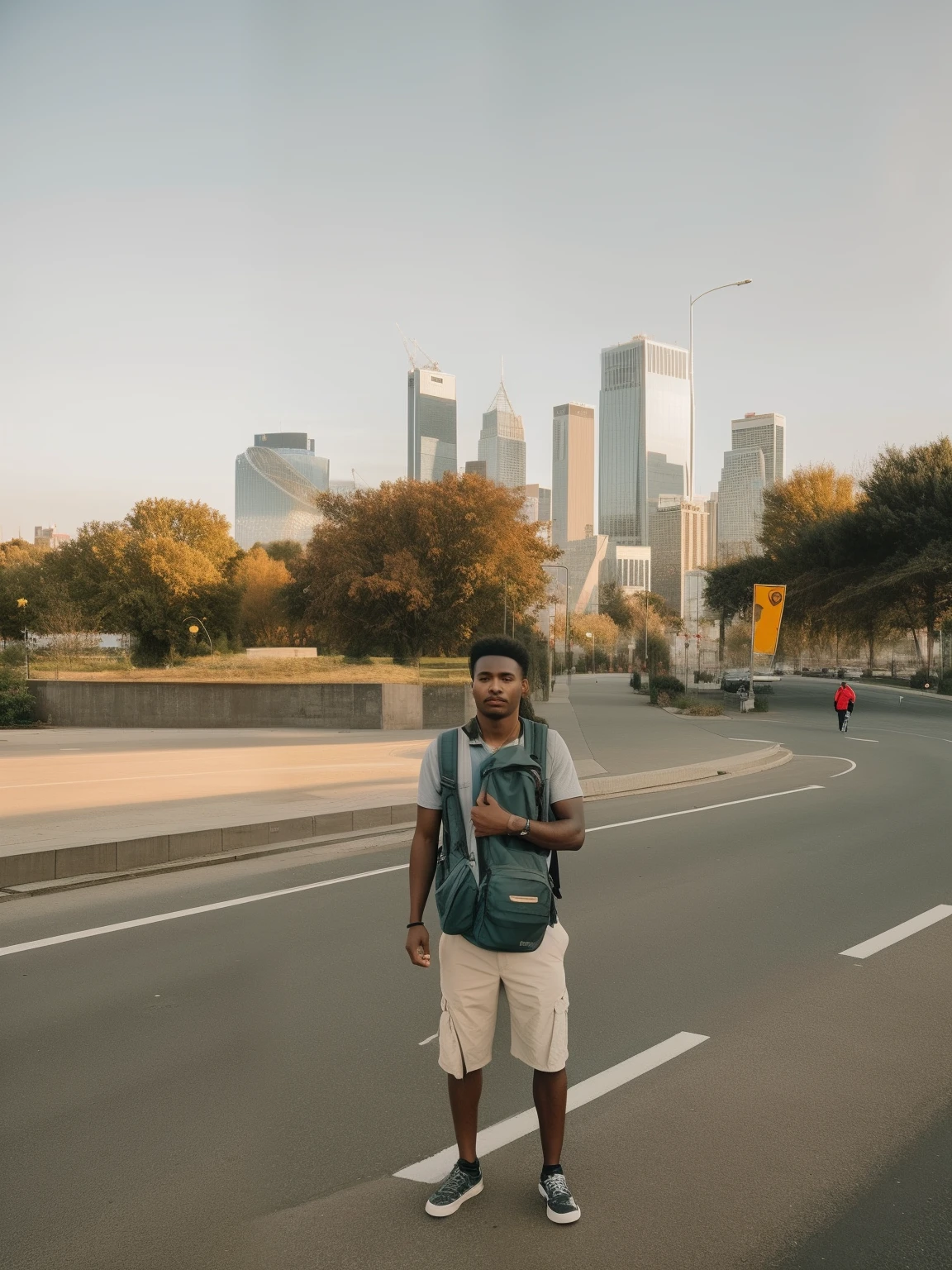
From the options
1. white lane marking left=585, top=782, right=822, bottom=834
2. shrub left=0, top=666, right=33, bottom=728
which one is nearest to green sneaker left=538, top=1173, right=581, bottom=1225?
white lane marking left=585, top=782, right=822, bottom=834

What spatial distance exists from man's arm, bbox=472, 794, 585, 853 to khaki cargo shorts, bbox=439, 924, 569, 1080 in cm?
35

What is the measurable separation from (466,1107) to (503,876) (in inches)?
32.9

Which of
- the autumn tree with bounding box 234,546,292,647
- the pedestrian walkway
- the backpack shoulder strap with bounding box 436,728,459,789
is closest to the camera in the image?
the backpack shoulder strap with bounding box 436,728,459,789

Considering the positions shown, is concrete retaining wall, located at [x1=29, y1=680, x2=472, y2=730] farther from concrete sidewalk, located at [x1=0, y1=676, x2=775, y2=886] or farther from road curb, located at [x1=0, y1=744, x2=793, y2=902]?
road curb, located at [x1=0, y1=744, x2=793, y2=902]

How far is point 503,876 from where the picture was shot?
345 centimetres

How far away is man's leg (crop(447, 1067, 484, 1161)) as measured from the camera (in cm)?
362

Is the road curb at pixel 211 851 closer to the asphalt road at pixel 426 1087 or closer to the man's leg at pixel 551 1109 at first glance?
the asphalt road at pixel 426 1087

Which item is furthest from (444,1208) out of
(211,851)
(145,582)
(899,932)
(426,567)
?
(145,582)

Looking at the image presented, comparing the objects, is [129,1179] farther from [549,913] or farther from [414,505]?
[414,505]

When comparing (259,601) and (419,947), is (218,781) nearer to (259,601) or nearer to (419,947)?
(419,947)

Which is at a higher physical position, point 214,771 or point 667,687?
point 667,687

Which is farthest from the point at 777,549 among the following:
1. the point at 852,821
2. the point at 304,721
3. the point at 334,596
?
the point at 852,821

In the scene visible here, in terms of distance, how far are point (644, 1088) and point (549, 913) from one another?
5.15ft

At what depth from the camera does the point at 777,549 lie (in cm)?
5353
